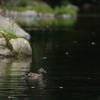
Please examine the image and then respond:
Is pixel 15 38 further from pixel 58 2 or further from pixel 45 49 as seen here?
pixel 58 2

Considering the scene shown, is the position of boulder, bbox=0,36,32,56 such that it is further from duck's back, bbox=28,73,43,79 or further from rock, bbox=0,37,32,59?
duck's back, bbox=28,73,43,79

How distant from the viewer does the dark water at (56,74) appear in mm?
9911

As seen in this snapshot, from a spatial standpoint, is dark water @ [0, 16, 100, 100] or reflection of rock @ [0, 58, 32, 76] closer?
dark water @ [0, 16, 100, 100]

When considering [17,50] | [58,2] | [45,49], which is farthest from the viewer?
[58,2]

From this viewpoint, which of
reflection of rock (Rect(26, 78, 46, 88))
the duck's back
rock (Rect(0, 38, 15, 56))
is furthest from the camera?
rock (Rect(0, 38, 15, 56))

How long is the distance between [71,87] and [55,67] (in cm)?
324

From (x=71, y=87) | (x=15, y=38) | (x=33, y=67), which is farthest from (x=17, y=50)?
(x=71, y=87)

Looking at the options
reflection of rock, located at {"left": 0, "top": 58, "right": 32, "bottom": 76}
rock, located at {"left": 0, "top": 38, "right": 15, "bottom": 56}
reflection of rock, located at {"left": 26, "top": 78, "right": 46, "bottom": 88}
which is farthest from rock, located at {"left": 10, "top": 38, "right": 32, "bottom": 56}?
reflection of rock, located at {"left": 26, "top": 78, "right": 46, "bottom": 88}

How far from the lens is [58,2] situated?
63.6 meters

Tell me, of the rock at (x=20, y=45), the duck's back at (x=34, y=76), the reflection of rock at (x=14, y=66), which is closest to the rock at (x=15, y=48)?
the rock at (x=20, y=45)

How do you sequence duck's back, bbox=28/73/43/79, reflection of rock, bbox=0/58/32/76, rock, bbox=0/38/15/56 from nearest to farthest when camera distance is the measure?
duck's back, bbox=28/73/43/79, reflection of rock, bbox=0/58/32/76, rock, bbox=0/38/15/56

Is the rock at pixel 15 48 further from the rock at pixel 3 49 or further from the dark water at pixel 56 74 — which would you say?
the dark water at pixel 56 74

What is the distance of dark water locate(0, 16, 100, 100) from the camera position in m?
9.91

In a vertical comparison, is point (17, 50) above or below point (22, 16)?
above
